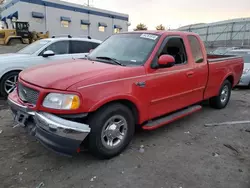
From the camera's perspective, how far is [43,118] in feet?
8.57

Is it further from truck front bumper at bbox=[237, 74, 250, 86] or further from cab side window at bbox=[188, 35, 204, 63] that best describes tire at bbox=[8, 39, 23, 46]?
cab side window at bbox=[188, 35, 204, 63]

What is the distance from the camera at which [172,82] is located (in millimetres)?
3814

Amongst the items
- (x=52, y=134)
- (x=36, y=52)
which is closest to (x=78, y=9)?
(x=36, y=52)

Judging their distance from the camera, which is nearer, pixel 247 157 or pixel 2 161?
pixel 2 161

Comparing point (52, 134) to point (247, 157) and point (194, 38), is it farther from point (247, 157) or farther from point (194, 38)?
point (194, 38)

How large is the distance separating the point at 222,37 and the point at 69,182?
25.8m

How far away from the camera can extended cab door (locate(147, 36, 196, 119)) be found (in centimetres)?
355

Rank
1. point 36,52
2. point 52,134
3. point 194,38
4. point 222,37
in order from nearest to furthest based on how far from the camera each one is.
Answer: point 52,134 < point 194,38 < point 36,52 < point 222,37

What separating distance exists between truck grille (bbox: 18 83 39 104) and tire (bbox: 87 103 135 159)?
0.78 m

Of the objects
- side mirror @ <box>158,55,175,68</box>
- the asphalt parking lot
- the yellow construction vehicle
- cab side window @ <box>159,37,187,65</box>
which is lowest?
the asphalt parking lot

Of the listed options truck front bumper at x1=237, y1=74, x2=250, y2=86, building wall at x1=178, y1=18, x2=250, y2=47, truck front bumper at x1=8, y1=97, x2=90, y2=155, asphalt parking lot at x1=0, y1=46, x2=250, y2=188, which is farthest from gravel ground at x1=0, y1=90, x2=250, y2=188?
building wall at x1=178, y1=18, x2=250, y2=47

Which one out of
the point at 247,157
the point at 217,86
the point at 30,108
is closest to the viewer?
the point at 30,108

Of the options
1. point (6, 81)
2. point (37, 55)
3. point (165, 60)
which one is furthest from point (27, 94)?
point (37, 55)

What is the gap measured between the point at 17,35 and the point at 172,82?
21.9 m
